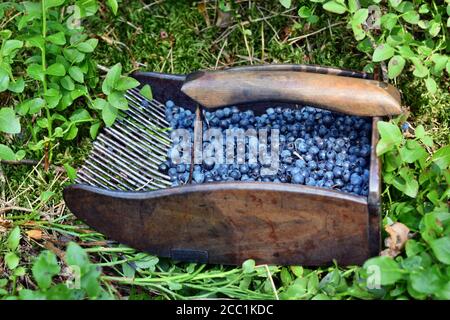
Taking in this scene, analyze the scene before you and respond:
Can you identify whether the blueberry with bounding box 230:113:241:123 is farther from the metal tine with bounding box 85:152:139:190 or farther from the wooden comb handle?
the metal tine with bounding box 85:152:139:190

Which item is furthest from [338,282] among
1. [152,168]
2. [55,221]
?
[55,221]

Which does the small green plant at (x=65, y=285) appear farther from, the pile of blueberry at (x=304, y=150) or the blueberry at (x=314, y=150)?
the blueberry at (x=314, y=150)

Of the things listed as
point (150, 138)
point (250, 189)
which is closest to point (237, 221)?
point (250, 189)

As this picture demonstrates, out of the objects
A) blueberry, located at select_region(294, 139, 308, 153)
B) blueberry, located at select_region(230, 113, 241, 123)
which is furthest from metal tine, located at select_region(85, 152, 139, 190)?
blueberry, located at select_region(294, 139, 308, 153)

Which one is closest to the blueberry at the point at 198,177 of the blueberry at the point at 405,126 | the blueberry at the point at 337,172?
the blueberry at the point at 337,172

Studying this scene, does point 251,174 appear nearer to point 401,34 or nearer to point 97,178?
point 97,178
